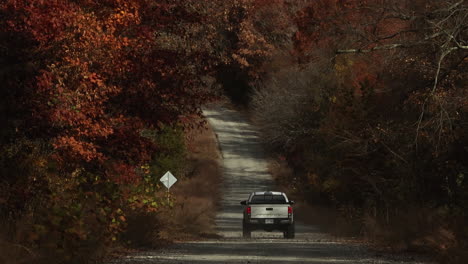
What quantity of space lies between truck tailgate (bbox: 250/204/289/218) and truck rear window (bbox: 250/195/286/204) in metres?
0.45

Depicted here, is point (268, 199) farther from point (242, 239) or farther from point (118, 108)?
point (118, 108)

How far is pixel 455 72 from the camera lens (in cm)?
2566

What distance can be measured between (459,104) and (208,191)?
44.7 metres

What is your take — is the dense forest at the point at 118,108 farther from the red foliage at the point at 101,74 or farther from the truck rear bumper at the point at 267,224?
the truck rear bumper at the point at 267,224

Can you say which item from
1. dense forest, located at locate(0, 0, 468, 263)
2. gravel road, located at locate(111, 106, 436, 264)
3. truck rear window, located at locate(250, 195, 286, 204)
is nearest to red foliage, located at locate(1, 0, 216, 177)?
dense forest, located at locate(0, 0, 468, 263)

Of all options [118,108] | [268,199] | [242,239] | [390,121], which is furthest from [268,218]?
[118,108]

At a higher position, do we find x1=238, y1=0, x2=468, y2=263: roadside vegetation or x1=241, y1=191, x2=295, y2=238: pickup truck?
x1=238, y1=0, x2=468, y2=263: roadside vegetation

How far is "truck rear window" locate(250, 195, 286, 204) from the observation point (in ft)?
124

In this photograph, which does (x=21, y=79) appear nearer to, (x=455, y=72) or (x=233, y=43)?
(x=455, y=72)

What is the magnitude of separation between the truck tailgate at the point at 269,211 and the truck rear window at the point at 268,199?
449mm

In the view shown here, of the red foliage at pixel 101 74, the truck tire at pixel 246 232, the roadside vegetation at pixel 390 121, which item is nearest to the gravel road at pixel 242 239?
the truck tire at pixel 246 232

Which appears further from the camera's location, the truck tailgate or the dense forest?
the truck tailgate

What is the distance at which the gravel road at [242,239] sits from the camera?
23.5m

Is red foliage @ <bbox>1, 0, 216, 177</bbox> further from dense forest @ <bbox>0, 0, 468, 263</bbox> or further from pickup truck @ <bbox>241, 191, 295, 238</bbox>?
pickup truck @ <bbox>241, 191, 295, 238</bbox>
